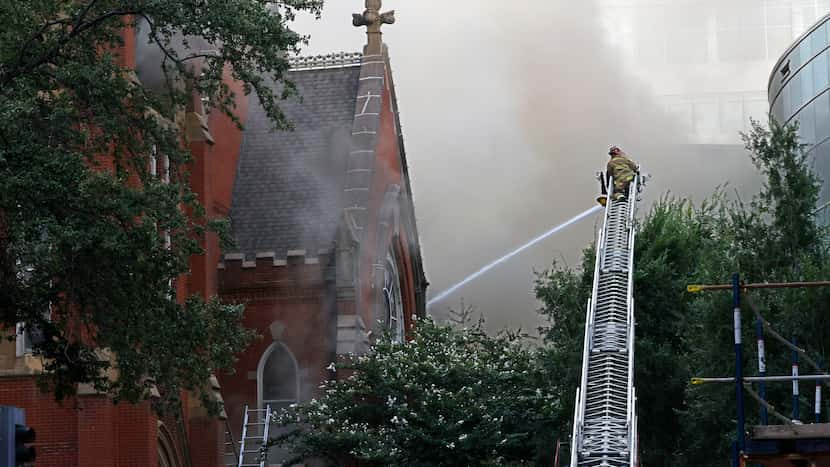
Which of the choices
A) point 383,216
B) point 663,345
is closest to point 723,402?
point 663,345

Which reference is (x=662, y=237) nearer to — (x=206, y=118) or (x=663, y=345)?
(x=663, y=345)

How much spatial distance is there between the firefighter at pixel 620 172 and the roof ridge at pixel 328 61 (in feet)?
34.0

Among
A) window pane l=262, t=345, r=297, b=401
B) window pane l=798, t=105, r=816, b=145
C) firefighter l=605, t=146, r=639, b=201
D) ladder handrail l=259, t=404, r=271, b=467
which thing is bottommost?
ladder handrail l=259, t=404, r=271, b=467

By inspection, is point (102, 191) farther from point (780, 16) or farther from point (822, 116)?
point (780, 16)

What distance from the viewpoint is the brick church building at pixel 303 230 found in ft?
109

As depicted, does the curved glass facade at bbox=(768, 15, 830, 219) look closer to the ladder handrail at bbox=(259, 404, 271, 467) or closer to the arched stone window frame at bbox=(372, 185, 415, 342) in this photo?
the arched stone window frame at bbox=(372, 185, 415, 342)

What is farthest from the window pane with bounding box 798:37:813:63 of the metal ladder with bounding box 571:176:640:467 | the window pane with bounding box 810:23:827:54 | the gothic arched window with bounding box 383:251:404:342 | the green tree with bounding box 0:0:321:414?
the green tree with bounding box 0:0:321:414

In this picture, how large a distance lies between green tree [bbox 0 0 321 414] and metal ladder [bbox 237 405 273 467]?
1305 centimetres

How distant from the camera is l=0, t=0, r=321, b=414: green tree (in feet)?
59.3

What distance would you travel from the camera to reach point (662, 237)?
3466cm

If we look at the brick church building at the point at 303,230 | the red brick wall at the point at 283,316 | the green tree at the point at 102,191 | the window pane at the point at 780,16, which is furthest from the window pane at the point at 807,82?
Answer: the window pane at the point at 780,16

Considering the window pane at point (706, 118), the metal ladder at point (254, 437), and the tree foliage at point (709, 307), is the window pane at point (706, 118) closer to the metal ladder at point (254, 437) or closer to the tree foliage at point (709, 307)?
the tree foliage at point (709, 307)

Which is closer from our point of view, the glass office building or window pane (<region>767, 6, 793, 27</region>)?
the glass office building

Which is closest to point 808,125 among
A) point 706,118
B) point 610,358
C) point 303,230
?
point 303,230
